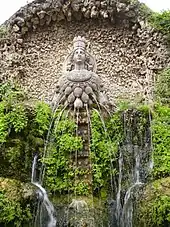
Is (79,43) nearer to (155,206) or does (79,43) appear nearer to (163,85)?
(163,85)

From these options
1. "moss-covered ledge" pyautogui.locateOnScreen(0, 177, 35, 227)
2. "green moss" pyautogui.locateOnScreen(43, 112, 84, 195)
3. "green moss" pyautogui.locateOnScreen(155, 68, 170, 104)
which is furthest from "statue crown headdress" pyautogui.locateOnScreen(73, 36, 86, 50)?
"moss-covered ledge" pyautogui.locateOnScreen(0, 177, 35, 227)

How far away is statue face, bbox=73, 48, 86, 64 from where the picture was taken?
25.2ft

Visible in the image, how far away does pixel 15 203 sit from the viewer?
196 inches

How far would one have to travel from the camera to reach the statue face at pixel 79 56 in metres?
7.68

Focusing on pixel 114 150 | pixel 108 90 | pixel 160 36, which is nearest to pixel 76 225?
pixel 114 150

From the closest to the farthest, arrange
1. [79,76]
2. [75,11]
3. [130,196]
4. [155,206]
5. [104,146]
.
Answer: [155,206] < [130,196] < [104,146] < [79,76] < [75,11]

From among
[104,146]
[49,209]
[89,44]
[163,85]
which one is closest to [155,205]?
[49,209]

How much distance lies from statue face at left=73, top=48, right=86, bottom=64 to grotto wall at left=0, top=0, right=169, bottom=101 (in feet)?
2.28

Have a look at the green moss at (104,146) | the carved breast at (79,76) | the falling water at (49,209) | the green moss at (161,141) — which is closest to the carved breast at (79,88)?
the carved breast at (79,76)

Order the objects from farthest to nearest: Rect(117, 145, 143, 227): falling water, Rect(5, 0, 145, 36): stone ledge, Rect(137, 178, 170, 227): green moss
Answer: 1. Rect(5, 0, 145, 36): stone ledge
2. Rect(117, 145, 143, 227): falling water
3. Rect(137, 178, 170, 227): green moss

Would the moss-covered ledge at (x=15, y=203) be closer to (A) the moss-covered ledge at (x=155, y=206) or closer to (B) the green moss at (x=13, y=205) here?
(B) the green moss at (x=13, y=205)

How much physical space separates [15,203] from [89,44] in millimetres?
4589

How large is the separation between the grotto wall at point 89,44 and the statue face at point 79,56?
2.28ft

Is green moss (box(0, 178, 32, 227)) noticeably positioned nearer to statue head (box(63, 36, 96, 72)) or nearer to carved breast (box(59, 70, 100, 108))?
carved breast (box(59, 70, 100, 108))
